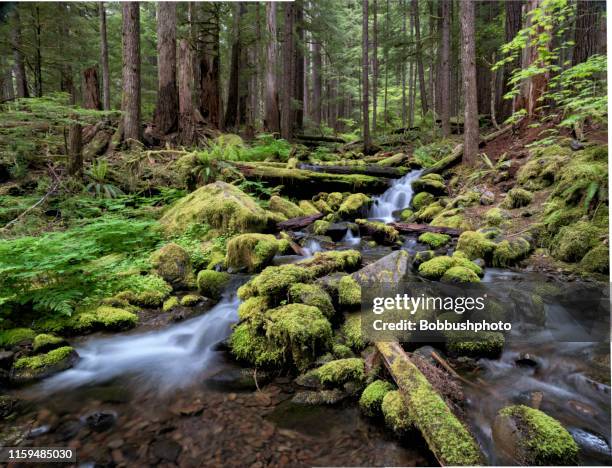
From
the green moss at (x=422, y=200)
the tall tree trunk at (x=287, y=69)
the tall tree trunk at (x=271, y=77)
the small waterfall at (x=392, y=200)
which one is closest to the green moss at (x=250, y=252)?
the small waterfall at (x=392, y=200)

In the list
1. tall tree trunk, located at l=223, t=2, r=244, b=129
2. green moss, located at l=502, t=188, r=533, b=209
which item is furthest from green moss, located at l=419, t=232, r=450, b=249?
tall tree trunk, located at l=223, t=2, r=244, b=129

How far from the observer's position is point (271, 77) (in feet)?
50.7

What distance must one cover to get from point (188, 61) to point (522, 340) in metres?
12.4

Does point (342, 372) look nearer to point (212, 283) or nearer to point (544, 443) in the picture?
point (544, 443)

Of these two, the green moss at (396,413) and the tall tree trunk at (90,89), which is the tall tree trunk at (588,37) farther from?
the tall tree trunk at (90,89)

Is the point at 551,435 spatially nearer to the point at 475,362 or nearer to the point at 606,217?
the point at 475,362

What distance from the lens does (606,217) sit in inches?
224

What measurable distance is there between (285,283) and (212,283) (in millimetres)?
1753

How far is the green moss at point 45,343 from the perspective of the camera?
4.00 m

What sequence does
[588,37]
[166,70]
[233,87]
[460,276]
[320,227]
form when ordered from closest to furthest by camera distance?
1. [460,276]
2. [320,227]
3. [588,37]
4. [166,70]
5. [233,87]

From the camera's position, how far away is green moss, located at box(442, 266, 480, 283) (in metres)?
5.09

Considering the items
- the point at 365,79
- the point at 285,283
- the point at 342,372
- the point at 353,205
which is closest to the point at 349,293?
the point at 285,283

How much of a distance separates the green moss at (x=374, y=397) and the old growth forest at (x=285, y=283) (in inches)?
0.9

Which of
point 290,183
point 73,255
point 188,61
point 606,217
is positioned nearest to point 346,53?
point 188,61
